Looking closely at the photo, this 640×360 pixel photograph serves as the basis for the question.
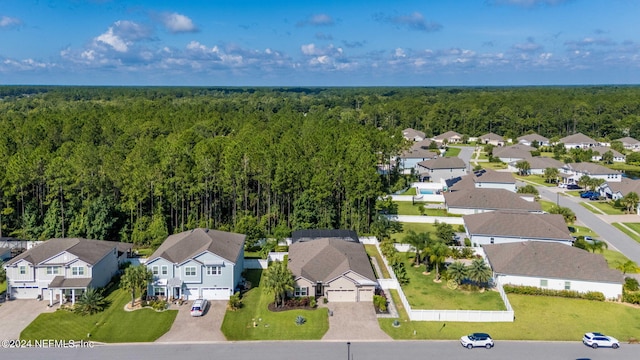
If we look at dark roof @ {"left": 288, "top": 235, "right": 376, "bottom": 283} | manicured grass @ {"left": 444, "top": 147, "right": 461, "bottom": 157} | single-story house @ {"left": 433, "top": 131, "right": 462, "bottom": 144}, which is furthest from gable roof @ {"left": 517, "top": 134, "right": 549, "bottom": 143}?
dark roof @ {"left": 288, "top": 235, "right": 376, "bottom": 283}

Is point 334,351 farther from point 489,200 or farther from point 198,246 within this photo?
point 489,200

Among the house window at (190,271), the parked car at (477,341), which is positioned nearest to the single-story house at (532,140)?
the parked car at (477,341)

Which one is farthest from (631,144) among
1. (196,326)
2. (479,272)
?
(196,326)

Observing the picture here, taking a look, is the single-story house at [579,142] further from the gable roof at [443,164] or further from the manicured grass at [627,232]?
the manicured grass at [627,232]

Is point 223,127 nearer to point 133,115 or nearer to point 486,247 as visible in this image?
point 133,115

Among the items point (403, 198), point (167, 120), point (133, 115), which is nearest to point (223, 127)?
point (167, 120)
